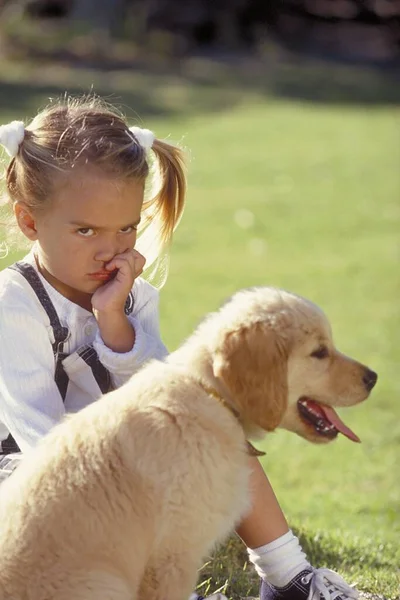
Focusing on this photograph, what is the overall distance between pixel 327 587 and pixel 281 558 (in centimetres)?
19

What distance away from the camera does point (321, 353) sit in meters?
3.40

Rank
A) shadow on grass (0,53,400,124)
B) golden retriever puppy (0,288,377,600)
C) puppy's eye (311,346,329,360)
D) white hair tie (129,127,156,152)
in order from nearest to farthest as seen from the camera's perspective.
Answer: golden retriever puppy (0,288,377,600) < puppy's eye (311,346,329,360) < white hair tie (129,127,156,152) < shadow on grass (0,53,400,124)

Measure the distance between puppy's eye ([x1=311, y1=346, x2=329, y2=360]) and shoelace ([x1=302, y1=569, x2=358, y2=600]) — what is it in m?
0.82

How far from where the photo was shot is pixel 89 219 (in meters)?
3.81

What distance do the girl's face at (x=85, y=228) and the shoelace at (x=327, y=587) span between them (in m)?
1.27

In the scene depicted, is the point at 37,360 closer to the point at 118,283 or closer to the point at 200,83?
the point at 118,283

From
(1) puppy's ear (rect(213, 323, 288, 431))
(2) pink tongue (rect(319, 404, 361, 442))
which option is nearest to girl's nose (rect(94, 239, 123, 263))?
(1) puppy's ear (rect(213, 323, 288, 431))

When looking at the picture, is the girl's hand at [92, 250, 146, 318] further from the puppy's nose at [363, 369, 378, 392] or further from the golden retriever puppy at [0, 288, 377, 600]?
the puppy's nose at [363, 369, 378, 392]

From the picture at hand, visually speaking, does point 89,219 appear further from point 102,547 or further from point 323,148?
point 323,148

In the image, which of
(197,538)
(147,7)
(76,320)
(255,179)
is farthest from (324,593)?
(147,7)

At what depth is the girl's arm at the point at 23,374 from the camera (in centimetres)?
374

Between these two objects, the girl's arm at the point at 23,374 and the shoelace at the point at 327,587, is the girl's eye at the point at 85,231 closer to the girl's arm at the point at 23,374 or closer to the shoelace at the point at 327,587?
the girl's arm at the point at 23,374

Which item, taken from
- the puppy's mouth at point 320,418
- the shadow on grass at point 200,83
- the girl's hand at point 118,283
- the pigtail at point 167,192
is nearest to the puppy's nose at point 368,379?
the puppy's mouth at point 320,418

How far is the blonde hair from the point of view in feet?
12.7
